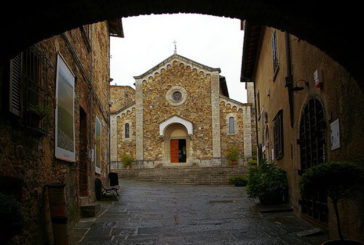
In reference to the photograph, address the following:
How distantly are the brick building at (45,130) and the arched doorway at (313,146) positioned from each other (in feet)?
12.3

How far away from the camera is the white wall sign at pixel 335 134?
16.9 ft

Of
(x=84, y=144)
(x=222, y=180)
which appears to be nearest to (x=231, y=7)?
(x=84, y=144)

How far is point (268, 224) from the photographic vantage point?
734 centimetres

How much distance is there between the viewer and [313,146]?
22.3ft

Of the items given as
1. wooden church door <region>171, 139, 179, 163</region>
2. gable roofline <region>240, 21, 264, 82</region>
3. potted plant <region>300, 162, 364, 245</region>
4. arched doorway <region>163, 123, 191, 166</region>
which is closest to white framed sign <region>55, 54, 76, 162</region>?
potted plant <region>300, 162, 364, 245</region>

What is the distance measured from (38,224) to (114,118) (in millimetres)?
25276

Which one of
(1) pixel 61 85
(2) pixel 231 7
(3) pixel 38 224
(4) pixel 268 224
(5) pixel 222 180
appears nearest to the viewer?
(2) pixel 231 7

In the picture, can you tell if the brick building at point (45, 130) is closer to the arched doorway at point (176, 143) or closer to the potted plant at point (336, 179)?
the potted plant at point (336, 179)

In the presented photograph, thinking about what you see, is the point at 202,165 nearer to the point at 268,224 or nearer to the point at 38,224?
the point at 268,224

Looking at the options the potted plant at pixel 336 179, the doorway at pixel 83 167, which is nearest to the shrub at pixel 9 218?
the potted plant at pixel 336 179

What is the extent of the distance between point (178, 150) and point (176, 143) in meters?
0.54

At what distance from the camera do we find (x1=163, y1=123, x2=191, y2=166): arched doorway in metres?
29.5

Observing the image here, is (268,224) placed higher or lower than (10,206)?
lower

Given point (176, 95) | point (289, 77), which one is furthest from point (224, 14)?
point (176, 95)
